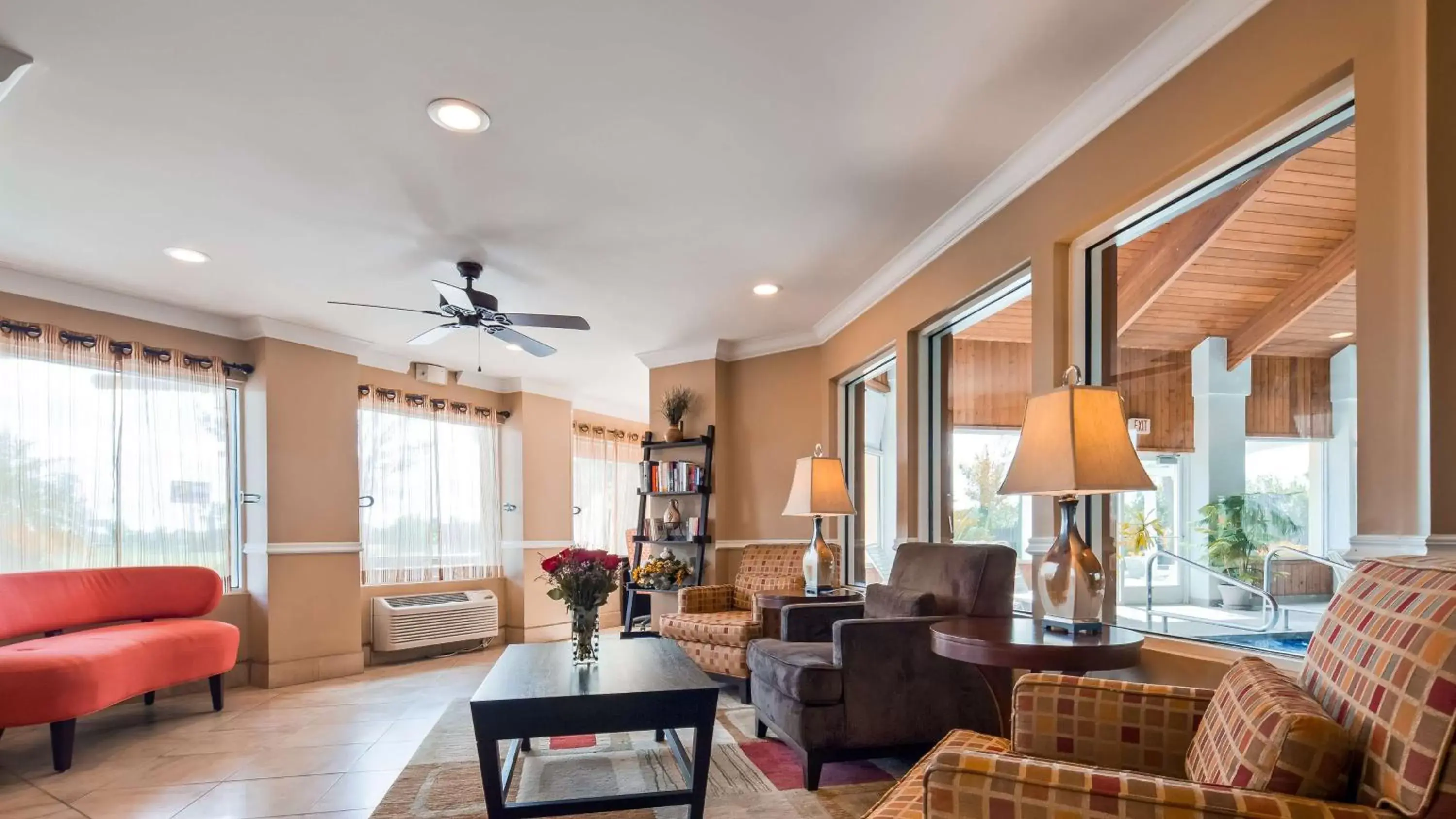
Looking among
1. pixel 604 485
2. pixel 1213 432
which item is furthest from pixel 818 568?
pixel 604 485

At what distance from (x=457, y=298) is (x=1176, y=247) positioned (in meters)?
3.70

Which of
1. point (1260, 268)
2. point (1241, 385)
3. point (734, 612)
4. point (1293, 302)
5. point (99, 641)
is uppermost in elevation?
point (1260, 268)

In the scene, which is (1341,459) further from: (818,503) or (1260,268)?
(818,503)

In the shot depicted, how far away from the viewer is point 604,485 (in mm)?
8766

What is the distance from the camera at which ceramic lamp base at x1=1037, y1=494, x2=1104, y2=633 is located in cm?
233

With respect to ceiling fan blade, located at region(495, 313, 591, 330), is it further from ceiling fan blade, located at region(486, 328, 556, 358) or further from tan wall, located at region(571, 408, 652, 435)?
tan wall, located at region(571, 408, 652, 435)

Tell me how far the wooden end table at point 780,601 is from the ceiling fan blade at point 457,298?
2260mm

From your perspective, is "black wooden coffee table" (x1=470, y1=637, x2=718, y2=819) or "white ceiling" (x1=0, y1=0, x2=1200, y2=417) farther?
"black wooden coffee table" (x1=470, y1=637, x2=718, y2=819)

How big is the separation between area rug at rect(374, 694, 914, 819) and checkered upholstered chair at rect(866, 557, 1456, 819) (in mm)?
1833

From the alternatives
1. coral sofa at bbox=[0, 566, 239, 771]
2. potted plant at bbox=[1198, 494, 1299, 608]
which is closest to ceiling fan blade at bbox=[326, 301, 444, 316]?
coral sofa at bbox=[0, 566, 239, 771]

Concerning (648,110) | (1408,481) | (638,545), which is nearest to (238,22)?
(648,110)

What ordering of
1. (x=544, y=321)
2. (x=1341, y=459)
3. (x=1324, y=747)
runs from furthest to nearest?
(x=544, y=321) < (x=1341, y=459) < (x=1324, y=747)

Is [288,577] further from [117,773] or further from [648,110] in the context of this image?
[648,110]

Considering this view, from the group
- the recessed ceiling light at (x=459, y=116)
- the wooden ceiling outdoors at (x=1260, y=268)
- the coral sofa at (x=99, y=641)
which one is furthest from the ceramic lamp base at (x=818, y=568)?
the coral sofa at (x=99, y=641)
